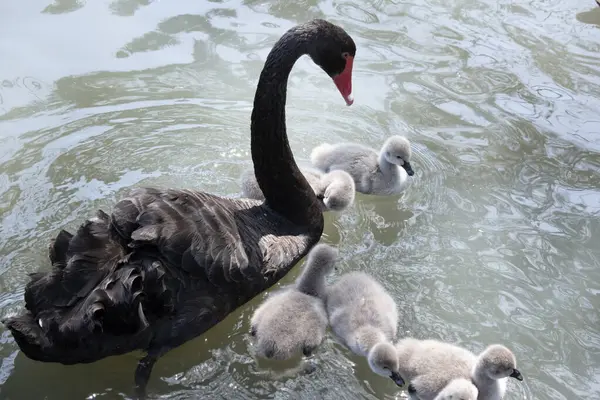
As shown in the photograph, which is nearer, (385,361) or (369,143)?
(385,361)

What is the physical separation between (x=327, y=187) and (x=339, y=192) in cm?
14

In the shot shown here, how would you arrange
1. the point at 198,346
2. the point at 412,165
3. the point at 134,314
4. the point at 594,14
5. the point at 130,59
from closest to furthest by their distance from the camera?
1. the point at 134,314
2. the point at 198,346
3. the point at 412,165
4. the point at 130,59
5. the point at 594,14

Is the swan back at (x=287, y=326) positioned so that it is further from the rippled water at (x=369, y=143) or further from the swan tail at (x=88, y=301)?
the swan tail at (x=88, y=301)

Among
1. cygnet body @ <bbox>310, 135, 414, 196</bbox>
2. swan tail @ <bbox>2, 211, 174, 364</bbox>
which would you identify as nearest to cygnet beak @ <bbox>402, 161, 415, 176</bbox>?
cygnet body @ <bbox>310, 135, 414, 196</bbox>

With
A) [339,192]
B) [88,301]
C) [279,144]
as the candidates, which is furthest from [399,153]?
[88,301]

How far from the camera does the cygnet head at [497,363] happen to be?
2.72 metres

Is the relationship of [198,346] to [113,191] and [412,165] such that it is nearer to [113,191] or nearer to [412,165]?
[113,191]

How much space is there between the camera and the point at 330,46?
346 centimetres

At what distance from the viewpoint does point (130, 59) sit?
5.23 m

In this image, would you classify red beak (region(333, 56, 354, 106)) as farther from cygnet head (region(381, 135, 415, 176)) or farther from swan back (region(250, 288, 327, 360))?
swan back (region(250, 288, 327, 360))

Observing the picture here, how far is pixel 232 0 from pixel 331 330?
12.1ft

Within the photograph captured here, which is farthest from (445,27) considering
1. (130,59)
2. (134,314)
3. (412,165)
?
(134,314)

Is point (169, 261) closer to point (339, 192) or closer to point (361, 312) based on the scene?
point (361, 312)

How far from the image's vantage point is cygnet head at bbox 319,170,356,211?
12.4 feet
